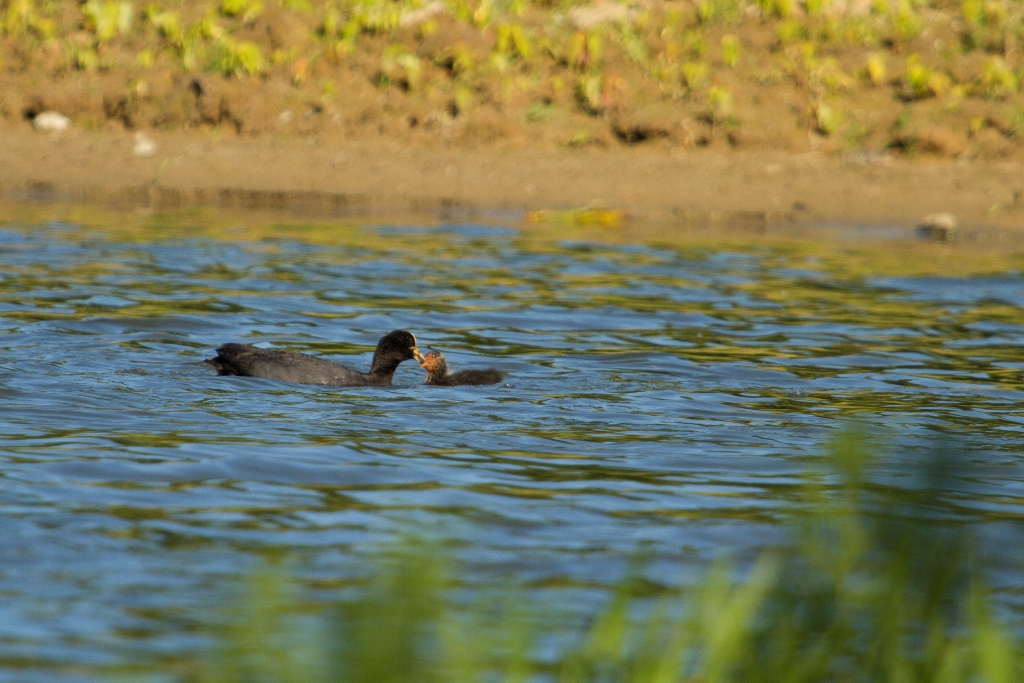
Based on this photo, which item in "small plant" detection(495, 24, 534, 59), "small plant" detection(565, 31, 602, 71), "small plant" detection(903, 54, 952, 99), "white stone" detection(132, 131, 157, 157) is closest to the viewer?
"white stone" detection(132, 131, 157, 157)

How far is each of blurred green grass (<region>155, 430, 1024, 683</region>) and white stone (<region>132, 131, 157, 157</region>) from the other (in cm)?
1792

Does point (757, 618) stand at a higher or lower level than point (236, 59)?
lower

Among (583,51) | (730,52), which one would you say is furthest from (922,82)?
(583,51)

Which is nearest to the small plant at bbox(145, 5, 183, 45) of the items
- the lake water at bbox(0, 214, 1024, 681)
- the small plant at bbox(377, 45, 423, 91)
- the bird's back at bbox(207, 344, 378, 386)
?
the small plant at bbox(377, 45, 423, 91)

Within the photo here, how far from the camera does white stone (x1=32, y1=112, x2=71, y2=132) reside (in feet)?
66.3

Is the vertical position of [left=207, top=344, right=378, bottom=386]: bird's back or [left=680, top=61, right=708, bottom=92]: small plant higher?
[left=680, top=61, right=708, bottom=92]: small plant

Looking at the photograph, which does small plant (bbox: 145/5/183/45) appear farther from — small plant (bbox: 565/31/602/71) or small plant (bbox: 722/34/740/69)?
small plant (bbox: 722/34/740/69)

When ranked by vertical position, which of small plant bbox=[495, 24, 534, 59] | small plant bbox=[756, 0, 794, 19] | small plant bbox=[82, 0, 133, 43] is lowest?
small plant bbox=[495, 24, 534, 59]

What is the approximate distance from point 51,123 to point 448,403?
13.8m

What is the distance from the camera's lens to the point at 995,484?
249 inches

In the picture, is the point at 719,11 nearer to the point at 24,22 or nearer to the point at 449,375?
the point at 24,22

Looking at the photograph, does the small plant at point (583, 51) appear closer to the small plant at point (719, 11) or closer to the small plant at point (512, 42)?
the small plant at point (512, 42)

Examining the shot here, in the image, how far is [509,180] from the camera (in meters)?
18.5

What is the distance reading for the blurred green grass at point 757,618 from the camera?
5.33 ft
